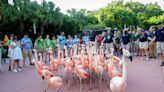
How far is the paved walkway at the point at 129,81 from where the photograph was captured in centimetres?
905

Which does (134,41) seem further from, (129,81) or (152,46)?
(129,81)

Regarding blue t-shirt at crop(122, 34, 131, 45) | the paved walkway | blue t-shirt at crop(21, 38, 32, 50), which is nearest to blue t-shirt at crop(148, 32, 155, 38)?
blue t-shirt at crop(122, 34, 131, 45)

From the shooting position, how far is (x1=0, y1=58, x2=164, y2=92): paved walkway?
9055 mm

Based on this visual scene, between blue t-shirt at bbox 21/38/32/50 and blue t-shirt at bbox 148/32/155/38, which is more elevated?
blue t-shirt at bbox 148/32/155/38

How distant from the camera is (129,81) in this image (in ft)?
32.7

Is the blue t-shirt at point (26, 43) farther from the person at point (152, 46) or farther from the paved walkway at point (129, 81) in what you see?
the person at point (152, 46)

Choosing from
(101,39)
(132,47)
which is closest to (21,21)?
(101,39)

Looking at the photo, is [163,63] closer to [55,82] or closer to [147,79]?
[147,79]

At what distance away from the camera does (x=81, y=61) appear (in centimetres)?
1007

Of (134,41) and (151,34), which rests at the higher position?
(151,34)

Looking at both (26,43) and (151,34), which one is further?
(151,34)

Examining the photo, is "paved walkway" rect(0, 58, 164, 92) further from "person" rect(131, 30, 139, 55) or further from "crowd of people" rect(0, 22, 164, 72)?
"person" rect(131, 30, 139, 55)

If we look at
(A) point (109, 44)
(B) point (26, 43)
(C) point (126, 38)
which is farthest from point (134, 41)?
(B) point (26, 43)

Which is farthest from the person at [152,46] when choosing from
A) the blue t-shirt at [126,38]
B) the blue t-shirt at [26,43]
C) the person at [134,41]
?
the blue t-shirt at [26,43]
